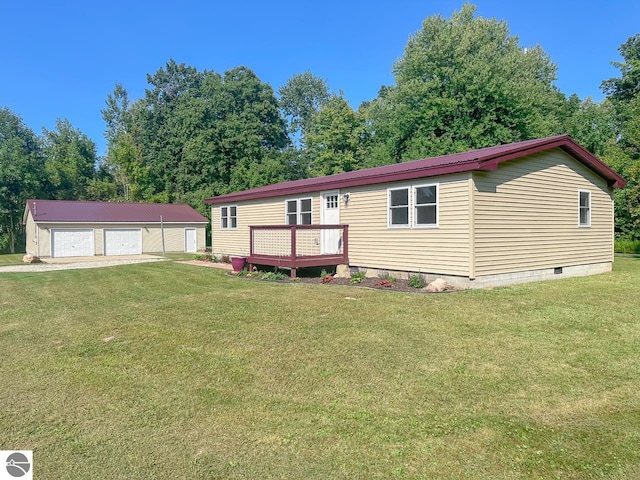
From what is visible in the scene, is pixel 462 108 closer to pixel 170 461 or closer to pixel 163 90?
pixel 170 461

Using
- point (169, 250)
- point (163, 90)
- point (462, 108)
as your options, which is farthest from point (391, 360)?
point (163, 90)

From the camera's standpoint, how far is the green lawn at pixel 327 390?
112 inches

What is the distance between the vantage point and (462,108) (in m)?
25.6

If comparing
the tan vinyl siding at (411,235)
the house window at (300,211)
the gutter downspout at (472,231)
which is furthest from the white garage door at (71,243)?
the gutter downspout at (472,231)

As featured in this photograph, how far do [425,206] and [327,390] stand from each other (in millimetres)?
7055

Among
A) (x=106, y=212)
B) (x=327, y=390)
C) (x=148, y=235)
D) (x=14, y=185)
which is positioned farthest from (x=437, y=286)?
(x=14, y=185)

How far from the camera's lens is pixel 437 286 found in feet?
30.1

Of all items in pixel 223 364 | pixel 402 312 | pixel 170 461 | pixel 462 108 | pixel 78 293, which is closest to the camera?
pixel 170 461

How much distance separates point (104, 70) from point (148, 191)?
1138 centimetres

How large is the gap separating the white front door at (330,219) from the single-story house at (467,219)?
3cm

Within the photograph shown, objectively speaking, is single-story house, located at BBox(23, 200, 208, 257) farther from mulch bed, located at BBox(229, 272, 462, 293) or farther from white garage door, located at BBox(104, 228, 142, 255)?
mulch bed, located at BBox(229, 272, 462, 293)

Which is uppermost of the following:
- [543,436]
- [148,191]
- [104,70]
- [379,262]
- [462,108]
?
[104,70]

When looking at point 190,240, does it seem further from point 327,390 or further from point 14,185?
point 327,390

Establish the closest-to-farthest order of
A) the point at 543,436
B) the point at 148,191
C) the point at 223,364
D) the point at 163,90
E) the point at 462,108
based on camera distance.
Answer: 1. the point at 543,436
2. the point at 223,364
3. the point at 462,108
4. the point at 148,191
5. the point at 163,90
